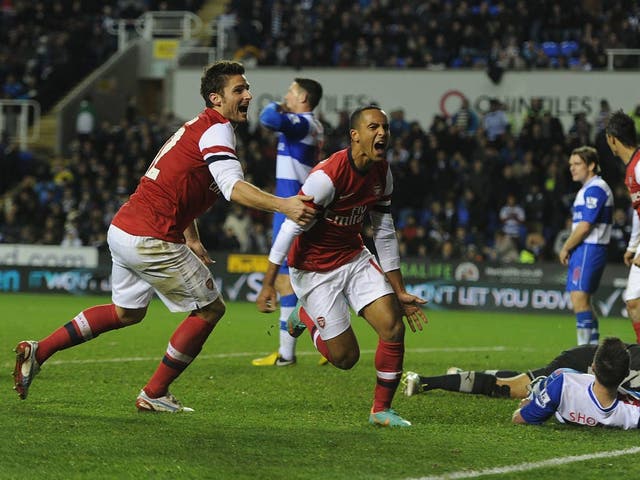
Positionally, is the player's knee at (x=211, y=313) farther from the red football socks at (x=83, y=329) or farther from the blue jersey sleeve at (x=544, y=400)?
the blue jersey sleeve at (x=544, y=400)

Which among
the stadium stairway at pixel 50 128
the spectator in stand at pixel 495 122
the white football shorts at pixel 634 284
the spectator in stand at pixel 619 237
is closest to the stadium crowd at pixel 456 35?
the spectator in stand at pixel 495 122

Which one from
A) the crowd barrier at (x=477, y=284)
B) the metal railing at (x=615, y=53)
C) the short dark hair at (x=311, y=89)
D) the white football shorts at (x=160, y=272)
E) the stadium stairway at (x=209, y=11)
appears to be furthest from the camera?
the stadium stairway at (x=209, y=11)

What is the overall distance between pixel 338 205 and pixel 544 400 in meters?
1.87

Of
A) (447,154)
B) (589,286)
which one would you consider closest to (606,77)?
(447,154)

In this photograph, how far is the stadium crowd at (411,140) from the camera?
23.3 meters

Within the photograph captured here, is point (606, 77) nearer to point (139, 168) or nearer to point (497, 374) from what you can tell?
point (139, 168)

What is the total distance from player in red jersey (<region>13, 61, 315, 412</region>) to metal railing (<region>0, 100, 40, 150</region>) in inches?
918

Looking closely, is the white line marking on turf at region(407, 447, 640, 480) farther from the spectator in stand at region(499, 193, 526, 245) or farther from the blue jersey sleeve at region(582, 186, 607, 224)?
the spectator in stand at region(499, 193, 526, 245)

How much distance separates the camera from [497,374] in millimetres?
9172

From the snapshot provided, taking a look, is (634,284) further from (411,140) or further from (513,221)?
(411,140)

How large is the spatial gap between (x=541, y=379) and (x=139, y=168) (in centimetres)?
2002

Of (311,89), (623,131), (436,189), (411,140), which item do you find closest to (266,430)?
(623,131)

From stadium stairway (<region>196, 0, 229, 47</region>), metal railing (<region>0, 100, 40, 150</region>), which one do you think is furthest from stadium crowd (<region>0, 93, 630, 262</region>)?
stadium stairway (<region>196, 0, 229, 47</region>)

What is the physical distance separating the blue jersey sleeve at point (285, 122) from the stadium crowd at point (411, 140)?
37.4 feet
